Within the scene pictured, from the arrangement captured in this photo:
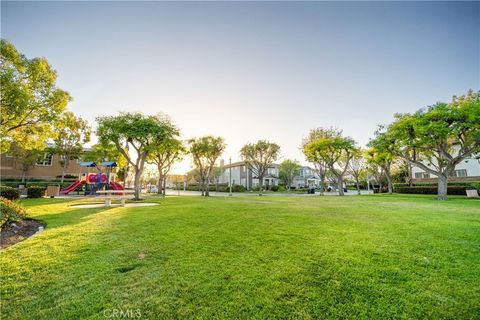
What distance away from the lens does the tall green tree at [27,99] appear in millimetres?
12352

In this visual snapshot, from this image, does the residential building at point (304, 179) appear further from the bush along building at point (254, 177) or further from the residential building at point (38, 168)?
the residential building at point (38, 168)

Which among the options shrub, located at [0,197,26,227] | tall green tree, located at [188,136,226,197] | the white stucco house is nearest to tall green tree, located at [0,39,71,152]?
shrub, located at [0,197,26,227]

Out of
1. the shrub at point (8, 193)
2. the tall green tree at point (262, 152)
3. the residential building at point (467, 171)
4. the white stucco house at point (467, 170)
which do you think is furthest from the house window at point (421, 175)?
the shrub at point (8, 193)

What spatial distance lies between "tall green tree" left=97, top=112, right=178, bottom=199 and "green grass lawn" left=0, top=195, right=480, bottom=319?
12.1 m

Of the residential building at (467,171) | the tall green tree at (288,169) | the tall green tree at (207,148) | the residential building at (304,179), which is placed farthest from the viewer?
the residential building at (304,179)

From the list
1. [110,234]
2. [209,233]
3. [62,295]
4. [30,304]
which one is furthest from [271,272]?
[110,234]

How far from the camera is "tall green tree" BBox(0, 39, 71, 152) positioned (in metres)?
12.4

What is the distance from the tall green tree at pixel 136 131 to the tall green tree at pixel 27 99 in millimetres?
3059

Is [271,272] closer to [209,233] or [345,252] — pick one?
[345,252]

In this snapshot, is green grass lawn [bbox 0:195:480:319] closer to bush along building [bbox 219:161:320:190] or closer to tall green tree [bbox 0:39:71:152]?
tall green tree [bbox 0:39:71:152]

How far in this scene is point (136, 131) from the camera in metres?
16.8

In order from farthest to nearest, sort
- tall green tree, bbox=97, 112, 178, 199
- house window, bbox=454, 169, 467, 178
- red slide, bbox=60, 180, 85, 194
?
house window, bbox=454, 169, 467, 178
red slide, bbox=60, 180, 85, 194
tall green tree, bbox=97, 112, 178, 199

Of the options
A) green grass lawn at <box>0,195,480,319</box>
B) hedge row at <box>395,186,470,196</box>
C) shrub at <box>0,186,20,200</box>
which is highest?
shrub at <box>0,186,20,200</box>

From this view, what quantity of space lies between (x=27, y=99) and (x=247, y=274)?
16783 mm
